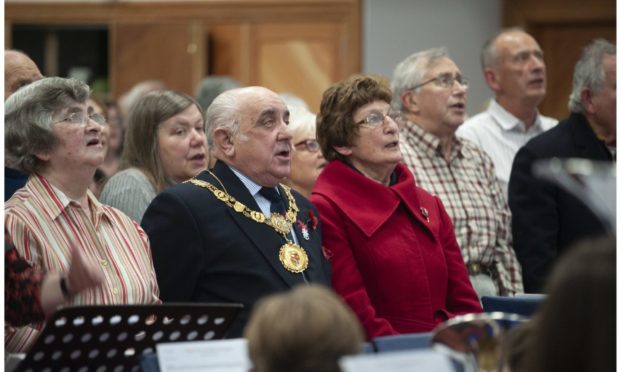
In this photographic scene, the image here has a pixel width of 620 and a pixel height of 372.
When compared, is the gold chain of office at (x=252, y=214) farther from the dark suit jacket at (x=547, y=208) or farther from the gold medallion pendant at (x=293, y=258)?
the dark suit jacket at (x=547, y=208)

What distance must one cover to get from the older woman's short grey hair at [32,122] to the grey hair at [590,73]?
222cm

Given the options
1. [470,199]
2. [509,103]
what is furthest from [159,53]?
[470,199]

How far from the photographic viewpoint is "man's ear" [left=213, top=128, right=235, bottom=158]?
11.7ft

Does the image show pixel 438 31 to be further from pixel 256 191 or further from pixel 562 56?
pixel 256 191

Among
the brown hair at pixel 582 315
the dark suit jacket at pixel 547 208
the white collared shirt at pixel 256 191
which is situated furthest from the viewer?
the dark suit jacket at pixel 547 208

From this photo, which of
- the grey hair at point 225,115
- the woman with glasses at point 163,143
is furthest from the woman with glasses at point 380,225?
the woman with glasses at point 163,143

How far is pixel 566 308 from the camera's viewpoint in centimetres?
172

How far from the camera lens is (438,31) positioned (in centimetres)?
807

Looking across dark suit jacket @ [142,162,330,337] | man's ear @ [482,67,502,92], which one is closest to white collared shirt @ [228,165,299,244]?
dark suit jacket @ [142,162,330,337]

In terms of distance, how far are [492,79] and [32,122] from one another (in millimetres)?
2823

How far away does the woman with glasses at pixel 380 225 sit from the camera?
3.65 meters

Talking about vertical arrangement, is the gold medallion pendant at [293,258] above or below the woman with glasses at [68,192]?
below

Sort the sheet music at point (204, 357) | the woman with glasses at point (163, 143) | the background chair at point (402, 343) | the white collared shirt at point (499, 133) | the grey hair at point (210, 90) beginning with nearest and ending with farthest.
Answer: the sheet music at point (204, 357)
the background chair at point (402, 343)
the woman with glasses at point (163, 143)
the white collared shirt at point (499, 133)
the grey hair at point (210, 90)

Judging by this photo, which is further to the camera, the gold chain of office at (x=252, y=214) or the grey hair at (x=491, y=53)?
the grey hair at (x=491, y=53)
